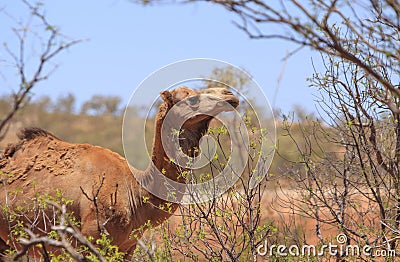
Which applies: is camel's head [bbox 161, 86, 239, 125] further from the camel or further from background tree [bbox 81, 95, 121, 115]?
background tree [bbox 81, 95, 121, 115]

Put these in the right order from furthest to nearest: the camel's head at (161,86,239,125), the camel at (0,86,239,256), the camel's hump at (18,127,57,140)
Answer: the camel's hump at (18,127,57,140) → the camel at (0,86,239,256) → the camel's head at (161,86,239,125)

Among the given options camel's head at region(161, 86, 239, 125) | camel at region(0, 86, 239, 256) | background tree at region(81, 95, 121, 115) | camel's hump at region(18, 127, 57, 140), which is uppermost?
background tree at region(81, 95, 121, 115)

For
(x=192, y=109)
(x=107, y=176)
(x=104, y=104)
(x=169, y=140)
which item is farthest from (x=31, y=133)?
(x=104, y=104)

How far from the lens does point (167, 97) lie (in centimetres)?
746

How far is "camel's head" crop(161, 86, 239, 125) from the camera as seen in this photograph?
23.5 feet

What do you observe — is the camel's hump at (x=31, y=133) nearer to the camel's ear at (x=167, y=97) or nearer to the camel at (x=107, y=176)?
the camel at (x=107, y=176)

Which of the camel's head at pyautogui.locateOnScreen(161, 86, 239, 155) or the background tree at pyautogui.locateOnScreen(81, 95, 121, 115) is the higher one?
the background tree at pyautogui.locateOnScreen(81, 95, 121, 115)

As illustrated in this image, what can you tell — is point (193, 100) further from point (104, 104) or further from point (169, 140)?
point (104, 104)

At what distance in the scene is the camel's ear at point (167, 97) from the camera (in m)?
7.44

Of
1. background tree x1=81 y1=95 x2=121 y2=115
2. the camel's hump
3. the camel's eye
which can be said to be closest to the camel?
the camel's eye

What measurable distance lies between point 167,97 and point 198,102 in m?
0.37

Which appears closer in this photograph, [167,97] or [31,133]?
[167,97]

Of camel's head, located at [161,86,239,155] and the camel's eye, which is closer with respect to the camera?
camel's head, located at [161,86,239,155]

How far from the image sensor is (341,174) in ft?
21.5
